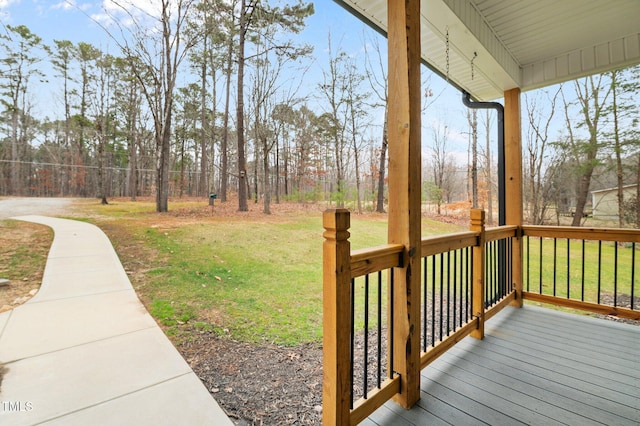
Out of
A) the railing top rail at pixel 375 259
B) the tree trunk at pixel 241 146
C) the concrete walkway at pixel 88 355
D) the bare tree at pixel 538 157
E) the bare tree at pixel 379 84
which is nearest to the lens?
the railing top rail at pixel 375 259

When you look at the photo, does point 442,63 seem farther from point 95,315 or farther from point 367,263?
point 95,315

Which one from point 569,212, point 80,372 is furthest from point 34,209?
point 569,212

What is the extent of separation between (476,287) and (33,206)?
312 centimetres

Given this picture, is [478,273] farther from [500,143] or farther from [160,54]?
[160,54]

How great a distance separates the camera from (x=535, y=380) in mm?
1492

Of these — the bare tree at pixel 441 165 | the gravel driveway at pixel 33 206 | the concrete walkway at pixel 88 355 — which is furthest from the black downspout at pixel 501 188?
the gravel driveway at pixel 33 206

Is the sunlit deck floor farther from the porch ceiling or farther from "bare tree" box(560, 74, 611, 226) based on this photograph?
"bare tree" box(560, 74, 611, 226)

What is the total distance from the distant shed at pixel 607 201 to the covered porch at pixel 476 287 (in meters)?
1.73

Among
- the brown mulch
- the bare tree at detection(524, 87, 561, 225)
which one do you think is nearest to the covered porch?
the brown mulch

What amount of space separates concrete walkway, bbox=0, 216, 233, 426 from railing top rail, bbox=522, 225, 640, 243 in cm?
298

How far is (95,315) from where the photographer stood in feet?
5.51

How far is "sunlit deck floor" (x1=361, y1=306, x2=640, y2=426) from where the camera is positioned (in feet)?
4.05

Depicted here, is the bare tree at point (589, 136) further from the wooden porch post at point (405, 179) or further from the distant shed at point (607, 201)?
the wooden porch post at point (405, 179)

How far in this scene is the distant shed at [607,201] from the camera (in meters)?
3.84
